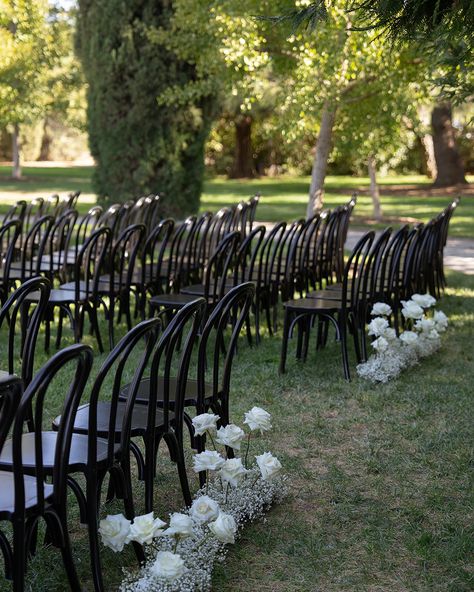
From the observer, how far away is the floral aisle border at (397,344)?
6762 millimetres

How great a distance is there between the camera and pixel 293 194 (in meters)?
28.9

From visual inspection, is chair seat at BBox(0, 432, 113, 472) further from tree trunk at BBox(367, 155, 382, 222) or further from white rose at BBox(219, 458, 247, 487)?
tree trunk at BBox(367, 155, 382, 222)

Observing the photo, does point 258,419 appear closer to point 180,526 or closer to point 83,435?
point 83,435

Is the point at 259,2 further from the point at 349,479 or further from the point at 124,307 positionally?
the point at 349,479

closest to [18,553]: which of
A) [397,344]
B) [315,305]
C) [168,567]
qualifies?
[168,567]

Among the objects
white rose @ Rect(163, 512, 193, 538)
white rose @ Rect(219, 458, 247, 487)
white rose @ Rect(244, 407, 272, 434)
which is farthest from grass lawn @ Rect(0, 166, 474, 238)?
white rose @ Rect(163, 512, 193, 538)

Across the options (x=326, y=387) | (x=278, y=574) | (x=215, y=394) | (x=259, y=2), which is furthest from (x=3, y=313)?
(x=259, y=2)

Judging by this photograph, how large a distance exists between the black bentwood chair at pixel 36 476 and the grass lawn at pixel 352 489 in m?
0.47

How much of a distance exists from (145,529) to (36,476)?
0.47 metres

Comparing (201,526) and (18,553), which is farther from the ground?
(18,553)

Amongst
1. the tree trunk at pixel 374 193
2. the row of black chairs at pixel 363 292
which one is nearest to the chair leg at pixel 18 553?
the row of black chairs at pixel 363 292

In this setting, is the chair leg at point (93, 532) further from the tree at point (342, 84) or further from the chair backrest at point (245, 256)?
the tree at point (342, 84)

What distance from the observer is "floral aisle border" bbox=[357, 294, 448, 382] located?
6.76m

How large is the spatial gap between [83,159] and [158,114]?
39.4 m
